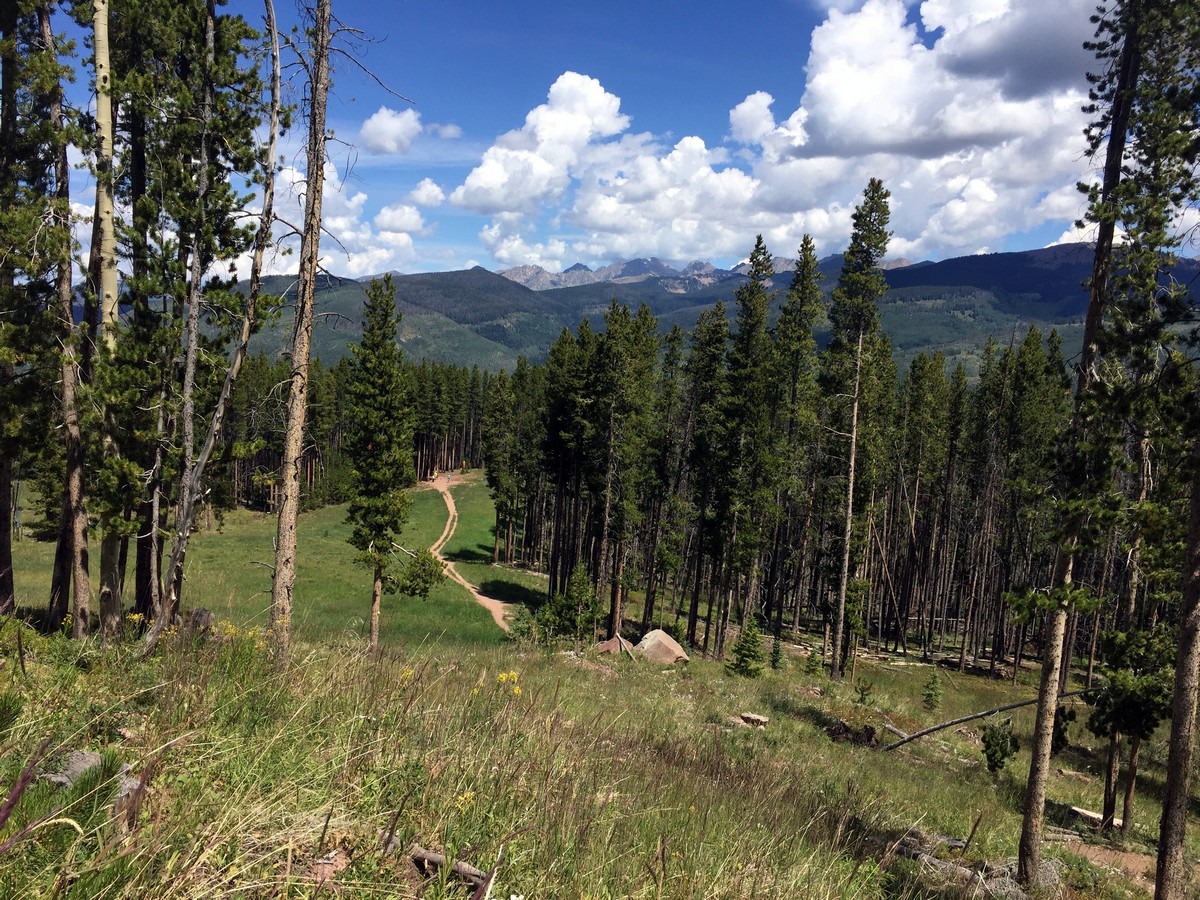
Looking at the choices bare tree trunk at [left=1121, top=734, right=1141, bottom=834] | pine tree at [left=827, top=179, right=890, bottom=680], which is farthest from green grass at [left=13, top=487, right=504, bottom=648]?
bare tree trunk at [left=1121, top=734, right=1141, bottom=834]

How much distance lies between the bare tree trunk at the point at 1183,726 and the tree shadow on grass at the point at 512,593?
38.6 m

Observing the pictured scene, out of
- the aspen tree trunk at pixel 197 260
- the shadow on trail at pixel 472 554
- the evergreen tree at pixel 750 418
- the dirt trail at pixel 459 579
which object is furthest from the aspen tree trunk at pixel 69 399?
the shadow on trail at pixel 472 554

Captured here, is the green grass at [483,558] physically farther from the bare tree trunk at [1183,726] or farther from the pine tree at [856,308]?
the bare tree trunk at [1183,726]

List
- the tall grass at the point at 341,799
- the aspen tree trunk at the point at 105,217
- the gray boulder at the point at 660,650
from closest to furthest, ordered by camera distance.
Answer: the tall grass at the point at 341,799 < the aspen tree trunk at the point at 105,217 < the gray boulder at the point at 660,650

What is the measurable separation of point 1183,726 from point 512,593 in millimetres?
42085

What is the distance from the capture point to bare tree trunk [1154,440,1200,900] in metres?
7.18

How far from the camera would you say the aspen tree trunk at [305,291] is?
9.14m

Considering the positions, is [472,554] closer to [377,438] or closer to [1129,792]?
[377,438]

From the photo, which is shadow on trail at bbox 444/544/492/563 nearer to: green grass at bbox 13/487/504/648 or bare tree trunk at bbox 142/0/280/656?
green grass at bbox 13/487/504/648

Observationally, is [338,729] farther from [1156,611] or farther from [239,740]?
[1156,611]

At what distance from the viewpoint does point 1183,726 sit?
7242mm

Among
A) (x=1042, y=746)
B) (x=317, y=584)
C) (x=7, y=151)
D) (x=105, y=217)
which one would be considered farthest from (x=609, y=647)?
(x=7, y=151)

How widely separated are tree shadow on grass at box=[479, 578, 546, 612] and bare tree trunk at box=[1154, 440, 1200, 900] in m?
38.6

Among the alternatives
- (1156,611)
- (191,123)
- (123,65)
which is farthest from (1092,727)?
(123,65)
